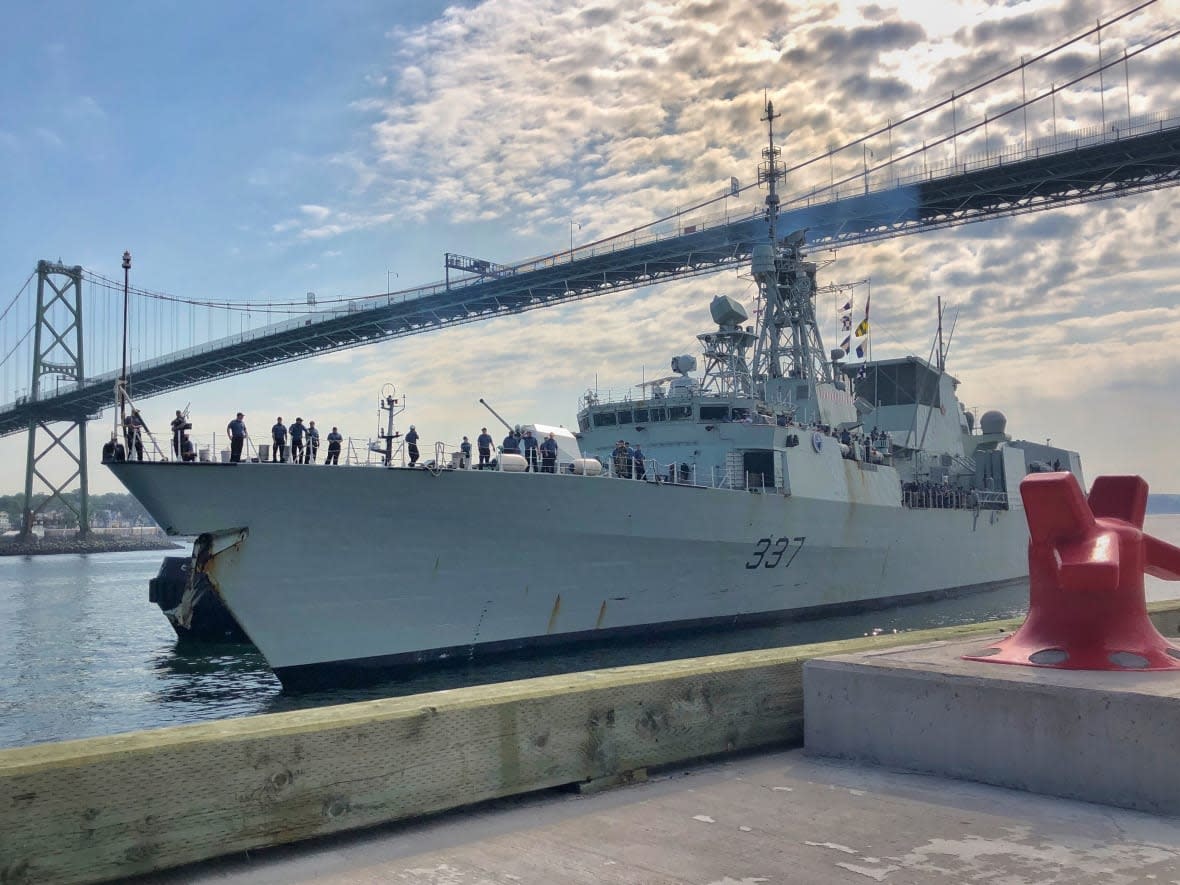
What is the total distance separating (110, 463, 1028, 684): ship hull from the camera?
13688 millimetres

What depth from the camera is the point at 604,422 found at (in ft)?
75.0

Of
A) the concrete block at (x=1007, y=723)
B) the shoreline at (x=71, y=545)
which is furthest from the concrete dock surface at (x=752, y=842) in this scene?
the shoreline at (x=71, y=545)

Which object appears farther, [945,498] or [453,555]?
[945,498]

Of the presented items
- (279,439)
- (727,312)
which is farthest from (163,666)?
(727,312)

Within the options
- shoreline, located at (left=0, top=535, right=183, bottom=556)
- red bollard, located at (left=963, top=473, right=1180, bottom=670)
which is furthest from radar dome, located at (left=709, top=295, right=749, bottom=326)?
shoreline, located at (left=0, top=535, right=183, bottom=556)

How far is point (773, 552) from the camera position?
20.4 m

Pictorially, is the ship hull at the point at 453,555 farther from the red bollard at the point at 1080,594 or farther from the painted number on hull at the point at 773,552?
the red bollard at the point at 1080,594

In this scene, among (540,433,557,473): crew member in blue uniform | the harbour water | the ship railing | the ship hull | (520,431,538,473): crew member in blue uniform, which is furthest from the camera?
the ship railing

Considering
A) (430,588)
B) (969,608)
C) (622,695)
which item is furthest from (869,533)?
(622,695)

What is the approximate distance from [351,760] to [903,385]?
104ft

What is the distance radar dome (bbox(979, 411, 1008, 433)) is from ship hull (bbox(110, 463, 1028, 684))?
19899 mm

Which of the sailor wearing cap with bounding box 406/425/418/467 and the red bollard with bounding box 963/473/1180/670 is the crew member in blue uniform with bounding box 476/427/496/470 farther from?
the red bollard with bounding box 963/473/1180/670

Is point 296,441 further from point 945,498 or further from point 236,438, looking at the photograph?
point 945,498

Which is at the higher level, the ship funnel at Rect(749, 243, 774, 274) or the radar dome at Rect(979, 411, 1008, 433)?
the ship funnel at Rect(749, 243, 774, 274)
